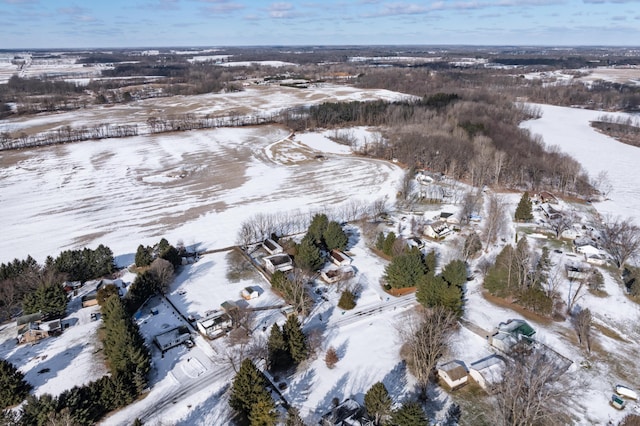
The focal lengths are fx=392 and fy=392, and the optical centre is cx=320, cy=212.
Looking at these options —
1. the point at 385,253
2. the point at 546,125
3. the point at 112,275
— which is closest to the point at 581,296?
the point at 385,253

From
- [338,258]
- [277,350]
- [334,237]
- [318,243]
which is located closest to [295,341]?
[277,350]

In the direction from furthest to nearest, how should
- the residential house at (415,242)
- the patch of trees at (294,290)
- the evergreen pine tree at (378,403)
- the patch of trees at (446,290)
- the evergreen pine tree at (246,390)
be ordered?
the residential house at (415,242) < the patch of trees at (294,290) < the patch of trees at (446,290) < the evergreen pine tree at (246,390) < the evergreen pine tree at (378,403)

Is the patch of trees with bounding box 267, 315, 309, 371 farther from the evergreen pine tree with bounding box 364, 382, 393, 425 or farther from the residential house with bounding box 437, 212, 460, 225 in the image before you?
the residential house with bounding box 437, 212, 460, 225

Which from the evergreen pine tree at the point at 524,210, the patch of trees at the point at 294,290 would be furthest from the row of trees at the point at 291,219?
the evergreen pine tree at the point at 524,210

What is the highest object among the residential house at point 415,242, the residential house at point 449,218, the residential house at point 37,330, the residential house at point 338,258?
the residential house at point 449,218

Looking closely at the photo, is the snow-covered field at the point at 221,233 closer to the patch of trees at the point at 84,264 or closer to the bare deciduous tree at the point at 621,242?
the patch of trees at the point at 84,264

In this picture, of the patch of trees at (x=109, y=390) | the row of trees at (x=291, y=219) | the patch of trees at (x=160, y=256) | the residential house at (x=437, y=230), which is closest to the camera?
the patch of trees at (x=109, y=390)
